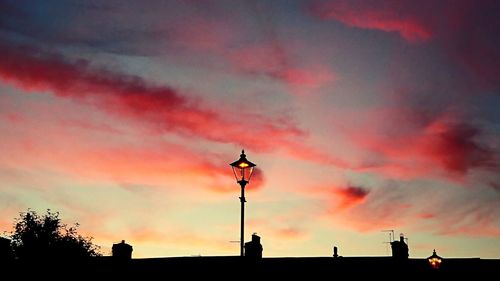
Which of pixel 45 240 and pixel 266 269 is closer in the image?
pixel 266 269

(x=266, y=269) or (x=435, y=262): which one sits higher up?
(x=435, y=262)

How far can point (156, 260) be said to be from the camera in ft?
112

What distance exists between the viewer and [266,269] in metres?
31.9

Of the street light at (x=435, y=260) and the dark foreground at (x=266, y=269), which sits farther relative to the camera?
the street light at (x=435, y=260)

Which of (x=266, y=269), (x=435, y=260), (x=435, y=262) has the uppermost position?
(x=435, y=260)

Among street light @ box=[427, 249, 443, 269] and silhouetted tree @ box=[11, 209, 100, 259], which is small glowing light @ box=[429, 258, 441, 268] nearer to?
street light @ box=[427, 249, 443, 269]

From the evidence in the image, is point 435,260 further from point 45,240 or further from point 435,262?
point 45,240

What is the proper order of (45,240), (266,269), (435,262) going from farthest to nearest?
(45,240) → (266,269) → (435,262)

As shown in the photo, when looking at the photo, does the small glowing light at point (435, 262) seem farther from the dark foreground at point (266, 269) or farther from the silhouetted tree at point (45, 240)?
the silhouetted tree at point (45, 240)

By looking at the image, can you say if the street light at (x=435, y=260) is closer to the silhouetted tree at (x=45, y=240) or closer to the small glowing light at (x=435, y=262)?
Result: the small glowing light at (x=435, y=262)

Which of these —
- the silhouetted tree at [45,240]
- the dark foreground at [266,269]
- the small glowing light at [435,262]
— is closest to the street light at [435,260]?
the small glowing light at [435,262]

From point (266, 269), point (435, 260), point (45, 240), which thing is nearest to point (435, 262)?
point (435, 260)

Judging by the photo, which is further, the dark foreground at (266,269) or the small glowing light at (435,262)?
the small glowing light at (435,262)

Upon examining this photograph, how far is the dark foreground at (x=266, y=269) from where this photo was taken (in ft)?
98.9
